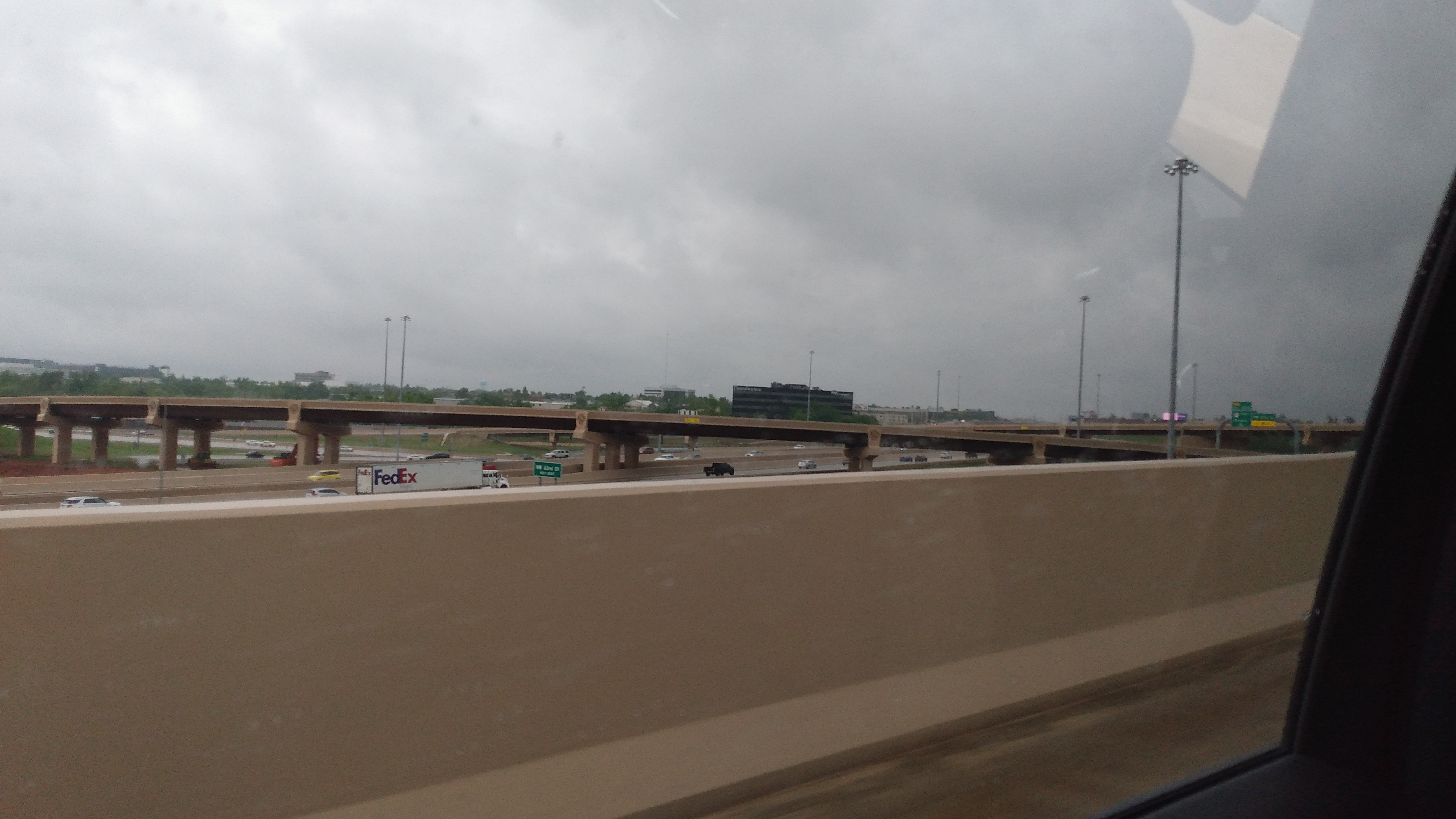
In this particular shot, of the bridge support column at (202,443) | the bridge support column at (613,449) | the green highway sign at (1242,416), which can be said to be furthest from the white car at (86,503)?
the green highway sign at (1242,416)

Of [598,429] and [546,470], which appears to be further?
[598,429]

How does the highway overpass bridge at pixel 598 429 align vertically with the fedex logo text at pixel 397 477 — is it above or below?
above

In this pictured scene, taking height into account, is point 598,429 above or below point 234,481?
above

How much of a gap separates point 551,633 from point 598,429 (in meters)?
1.35

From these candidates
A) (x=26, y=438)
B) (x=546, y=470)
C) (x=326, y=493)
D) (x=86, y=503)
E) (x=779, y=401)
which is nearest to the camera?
(x=86, y=503)

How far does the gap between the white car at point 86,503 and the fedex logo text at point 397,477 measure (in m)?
0.98

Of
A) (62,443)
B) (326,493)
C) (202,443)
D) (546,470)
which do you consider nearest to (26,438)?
(62,443)

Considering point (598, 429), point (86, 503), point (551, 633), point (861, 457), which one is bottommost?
point (551, 633)

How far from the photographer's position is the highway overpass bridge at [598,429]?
3.80 m

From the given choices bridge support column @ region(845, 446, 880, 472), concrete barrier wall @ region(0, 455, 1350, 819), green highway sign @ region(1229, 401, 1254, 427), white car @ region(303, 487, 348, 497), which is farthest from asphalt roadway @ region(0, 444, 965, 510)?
green highway sign @ region(1229, 401, 1254, 427)

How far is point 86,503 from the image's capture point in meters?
3.46

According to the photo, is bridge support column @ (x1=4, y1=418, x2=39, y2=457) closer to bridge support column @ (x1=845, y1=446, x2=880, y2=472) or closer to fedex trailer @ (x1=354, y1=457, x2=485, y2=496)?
fedex trailer @ (x1=354, y1=457, x2=485, y2=496)

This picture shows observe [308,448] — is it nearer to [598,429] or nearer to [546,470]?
[546,470]

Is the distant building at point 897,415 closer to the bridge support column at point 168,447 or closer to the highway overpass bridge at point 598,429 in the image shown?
the highway overpass bridge at point 598,429
